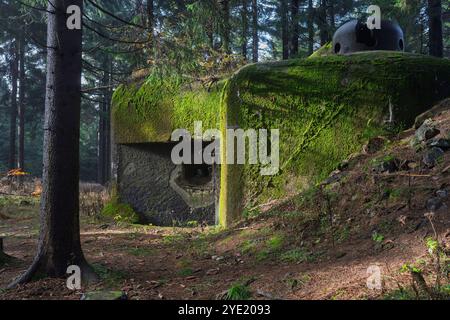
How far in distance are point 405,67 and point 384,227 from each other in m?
3.56

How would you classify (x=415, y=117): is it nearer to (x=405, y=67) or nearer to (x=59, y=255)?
(x=405, y=67)

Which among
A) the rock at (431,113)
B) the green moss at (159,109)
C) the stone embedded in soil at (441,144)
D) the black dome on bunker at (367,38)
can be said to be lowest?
the stone embedded in soil at (441,144)

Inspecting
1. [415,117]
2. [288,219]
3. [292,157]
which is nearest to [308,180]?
[292,157]

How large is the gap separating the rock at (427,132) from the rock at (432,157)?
Result: 1.39 feet

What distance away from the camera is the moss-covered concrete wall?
668 centimetres

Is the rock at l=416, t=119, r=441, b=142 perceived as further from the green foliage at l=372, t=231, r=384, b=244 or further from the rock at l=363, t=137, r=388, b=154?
the green foliage at l=372, t=231, r=384, b=244

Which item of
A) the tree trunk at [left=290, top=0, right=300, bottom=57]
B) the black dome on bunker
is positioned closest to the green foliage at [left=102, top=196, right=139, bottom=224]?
the black dome on bunker

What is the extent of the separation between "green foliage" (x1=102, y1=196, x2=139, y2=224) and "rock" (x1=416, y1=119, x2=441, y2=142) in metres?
6.66

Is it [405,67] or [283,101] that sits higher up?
[405,67]

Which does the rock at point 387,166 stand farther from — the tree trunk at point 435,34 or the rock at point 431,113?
the tree trunk at point 435,34

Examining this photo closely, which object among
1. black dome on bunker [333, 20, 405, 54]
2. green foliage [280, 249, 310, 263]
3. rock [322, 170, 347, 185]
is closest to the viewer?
green foliage [280, 249, 310, 263]

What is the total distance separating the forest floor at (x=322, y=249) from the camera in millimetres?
3453

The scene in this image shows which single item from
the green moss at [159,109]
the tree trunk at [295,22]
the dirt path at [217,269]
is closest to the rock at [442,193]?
the dirt path at [217,269]
